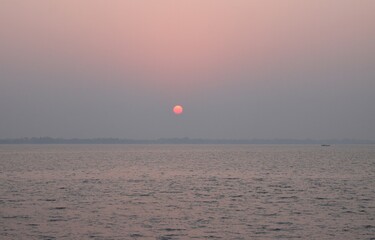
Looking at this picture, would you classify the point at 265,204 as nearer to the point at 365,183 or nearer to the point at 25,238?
the point at 25,238

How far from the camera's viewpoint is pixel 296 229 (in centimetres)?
3744

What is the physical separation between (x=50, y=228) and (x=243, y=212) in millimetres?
16294

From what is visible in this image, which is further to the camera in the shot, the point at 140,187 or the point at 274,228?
the point at 140,187

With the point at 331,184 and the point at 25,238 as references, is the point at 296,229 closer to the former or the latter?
the point at 25,238

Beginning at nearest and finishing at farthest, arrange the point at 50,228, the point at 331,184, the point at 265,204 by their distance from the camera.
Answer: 1. the point at 50,228
2. the point at 265,204
3. the point at 331,184

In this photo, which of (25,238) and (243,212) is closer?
(25,238)

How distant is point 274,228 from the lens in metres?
37.6

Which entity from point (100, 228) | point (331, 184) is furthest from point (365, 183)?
point (100, 228)

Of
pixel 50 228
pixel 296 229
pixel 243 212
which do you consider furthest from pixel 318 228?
pixel 50 228

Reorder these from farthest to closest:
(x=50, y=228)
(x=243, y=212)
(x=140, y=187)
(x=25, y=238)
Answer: (x=140, y=187)
(x=243, y=212)
(x=50, y=228)
(x=25, y=238)

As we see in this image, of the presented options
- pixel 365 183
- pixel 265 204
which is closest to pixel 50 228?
pixel 265 204

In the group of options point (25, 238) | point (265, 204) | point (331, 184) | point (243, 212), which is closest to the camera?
point (25, 238)

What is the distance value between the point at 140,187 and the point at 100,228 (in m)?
31.6

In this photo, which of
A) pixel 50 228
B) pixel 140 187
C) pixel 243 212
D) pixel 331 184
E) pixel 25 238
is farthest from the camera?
pixel 331 184
